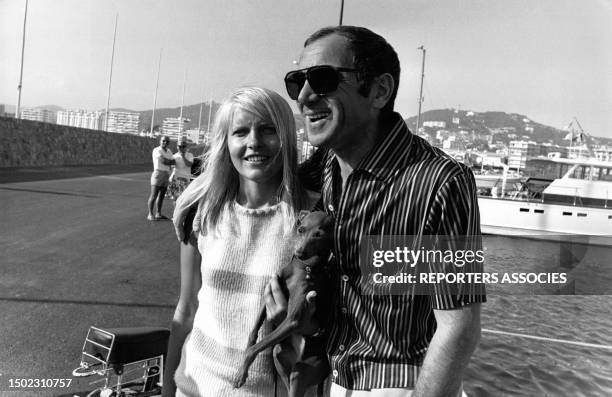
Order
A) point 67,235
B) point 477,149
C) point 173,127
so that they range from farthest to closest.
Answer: point 173,127, point 477,149, point 67,235

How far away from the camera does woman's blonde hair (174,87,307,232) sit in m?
1.86

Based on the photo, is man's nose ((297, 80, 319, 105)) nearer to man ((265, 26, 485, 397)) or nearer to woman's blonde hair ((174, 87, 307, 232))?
man ((265, 26, 485, 397))

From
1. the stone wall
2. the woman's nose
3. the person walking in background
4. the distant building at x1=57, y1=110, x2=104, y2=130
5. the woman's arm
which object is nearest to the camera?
the woman's nose

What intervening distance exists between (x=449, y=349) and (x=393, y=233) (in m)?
0.32

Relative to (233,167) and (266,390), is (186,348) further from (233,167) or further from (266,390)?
(233,167)

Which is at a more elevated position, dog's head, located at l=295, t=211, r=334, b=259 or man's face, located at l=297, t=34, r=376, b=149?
man's face, located at l=297, t=34, r=376, b=149

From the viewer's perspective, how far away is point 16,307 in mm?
5465

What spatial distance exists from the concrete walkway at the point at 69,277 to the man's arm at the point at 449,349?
2.93m

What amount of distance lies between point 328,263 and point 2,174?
57.0 ft

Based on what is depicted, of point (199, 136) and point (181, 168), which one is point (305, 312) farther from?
point (199, 136)

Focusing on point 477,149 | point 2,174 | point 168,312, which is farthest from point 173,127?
point 168,312

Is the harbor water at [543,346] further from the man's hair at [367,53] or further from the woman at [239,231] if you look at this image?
the man's hair at [367,53]

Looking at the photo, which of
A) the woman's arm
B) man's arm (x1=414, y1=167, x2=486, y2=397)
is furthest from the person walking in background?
man's arm (x1=414, y1=167, x2=486, y2=397)

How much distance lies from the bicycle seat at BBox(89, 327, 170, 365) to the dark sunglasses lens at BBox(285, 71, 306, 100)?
1437 millimetres
